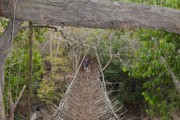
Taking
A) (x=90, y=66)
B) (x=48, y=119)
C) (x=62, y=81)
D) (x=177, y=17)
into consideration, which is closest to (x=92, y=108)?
(x=48, y=119)

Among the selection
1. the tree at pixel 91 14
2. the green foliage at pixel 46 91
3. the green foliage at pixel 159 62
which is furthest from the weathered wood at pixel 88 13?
the green foliage at pixel 46 91

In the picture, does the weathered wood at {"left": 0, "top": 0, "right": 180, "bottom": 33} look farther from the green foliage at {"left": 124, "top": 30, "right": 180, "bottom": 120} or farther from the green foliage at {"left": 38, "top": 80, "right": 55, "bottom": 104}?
the green foliage at {"left": 38, "top": 80, "right": 55, "bottom": 104}

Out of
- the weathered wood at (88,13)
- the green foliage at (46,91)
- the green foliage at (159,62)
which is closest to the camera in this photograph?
the weathered wood at (88,13)

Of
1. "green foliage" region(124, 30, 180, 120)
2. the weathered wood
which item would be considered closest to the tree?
the weathered wood

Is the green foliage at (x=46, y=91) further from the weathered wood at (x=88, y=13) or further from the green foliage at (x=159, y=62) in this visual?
the weathered wood at (x=88, y=13)

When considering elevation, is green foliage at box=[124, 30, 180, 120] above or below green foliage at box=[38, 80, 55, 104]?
above

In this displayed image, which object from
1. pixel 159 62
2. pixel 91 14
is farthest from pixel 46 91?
pixel 91 14

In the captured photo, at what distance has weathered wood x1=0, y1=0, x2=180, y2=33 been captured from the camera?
182 centimetres

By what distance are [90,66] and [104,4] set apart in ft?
49.2

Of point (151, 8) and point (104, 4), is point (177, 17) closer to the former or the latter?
point (151, 8)

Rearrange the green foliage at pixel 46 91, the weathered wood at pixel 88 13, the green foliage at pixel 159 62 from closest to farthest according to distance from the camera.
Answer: the weathered wood at pixel 88 13, the green foliage at pixel 159 62, the green foliage at pixel 46 91

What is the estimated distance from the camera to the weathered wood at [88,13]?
5.97 ft

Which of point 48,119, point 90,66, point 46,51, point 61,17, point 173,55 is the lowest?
point 90,66

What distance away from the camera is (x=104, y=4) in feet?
6.00
